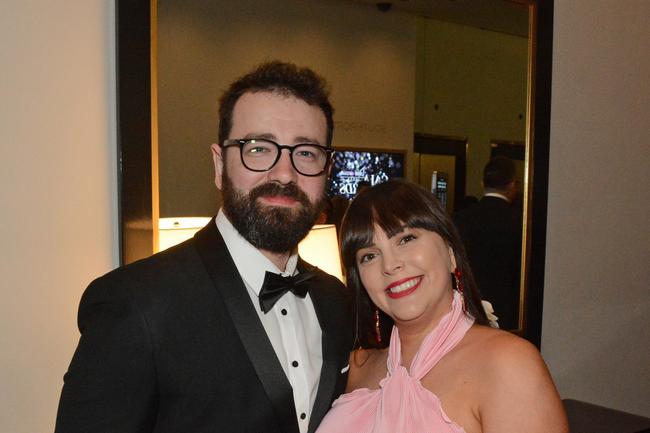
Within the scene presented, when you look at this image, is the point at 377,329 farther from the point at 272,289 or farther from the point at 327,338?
the point at 272,289

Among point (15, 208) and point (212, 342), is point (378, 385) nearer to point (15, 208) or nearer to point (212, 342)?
point (212, 342)

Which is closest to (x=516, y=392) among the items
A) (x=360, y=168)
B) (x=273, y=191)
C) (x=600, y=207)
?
(x=273, y=191)

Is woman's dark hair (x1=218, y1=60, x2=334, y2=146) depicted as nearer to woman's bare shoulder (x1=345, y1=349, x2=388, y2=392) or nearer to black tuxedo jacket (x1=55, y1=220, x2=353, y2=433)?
black tuxedo jacket (x1=55, y1=220, x2=353, y2=433)

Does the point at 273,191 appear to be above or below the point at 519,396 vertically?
above

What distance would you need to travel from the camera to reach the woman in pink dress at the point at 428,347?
149 centimetres

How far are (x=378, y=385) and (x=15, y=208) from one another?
1.03m

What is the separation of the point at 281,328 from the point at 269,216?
0.26m

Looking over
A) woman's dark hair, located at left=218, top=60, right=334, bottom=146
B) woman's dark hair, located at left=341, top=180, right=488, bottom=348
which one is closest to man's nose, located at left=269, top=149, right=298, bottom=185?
woman's dark hair, located at left=218, top=60, right=334, bottom=146

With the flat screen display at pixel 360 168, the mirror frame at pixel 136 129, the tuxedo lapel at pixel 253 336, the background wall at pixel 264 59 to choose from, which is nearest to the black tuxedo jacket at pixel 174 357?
the tuxedo lapel at pixel 253 336

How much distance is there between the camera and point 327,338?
1.68 metres

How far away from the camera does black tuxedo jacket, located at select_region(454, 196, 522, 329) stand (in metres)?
2.70

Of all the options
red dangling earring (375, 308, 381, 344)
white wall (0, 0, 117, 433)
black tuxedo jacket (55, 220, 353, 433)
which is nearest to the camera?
black tuxedo jacket (55, 220, 353, 433)

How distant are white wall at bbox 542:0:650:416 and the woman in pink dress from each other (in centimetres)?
139

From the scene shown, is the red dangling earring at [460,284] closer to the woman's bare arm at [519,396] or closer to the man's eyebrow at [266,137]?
the woman's bare arm at [519,396]
